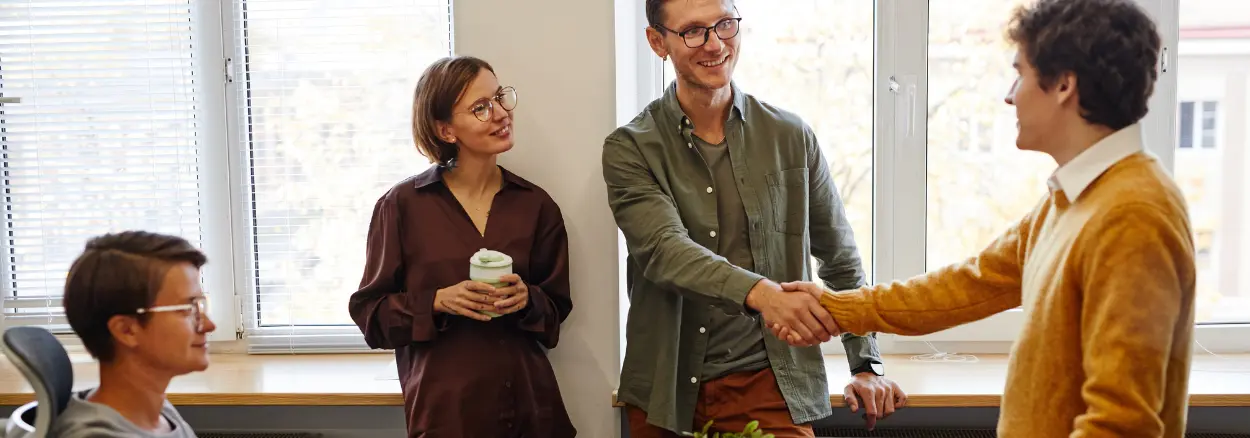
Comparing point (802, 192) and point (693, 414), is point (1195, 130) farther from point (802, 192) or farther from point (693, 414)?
point (693, 414)

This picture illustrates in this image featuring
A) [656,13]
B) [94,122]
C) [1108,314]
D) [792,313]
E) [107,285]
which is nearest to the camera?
[1108,314]

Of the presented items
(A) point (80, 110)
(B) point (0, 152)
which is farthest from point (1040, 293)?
(B) point (0, 152)

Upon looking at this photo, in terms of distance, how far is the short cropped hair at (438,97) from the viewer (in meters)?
2.47

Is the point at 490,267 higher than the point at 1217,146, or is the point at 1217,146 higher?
the point at 1217,146

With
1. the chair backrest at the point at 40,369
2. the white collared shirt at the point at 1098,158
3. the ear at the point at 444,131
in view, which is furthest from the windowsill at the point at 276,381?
the white collared shirt at the point at 1098,158

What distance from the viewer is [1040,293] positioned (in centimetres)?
158

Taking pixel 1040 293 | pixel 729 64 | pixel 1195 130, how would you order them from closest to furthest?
pixel 1040 293 → pixel 729 64 → pixel 1195 130

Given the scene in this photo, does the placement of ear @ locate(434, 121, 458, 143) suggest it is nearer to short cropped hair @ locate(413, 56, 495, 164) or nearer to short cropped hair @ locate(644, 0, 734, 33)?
short cropped hair @ locate(413, 56, 495, 164)

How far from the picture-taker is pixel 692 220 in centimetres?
236

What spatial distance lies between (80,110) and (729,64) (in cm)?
215

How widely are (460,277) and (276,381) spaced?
81 cm

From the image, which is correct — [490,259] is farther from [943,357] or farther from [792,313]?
[943,357]

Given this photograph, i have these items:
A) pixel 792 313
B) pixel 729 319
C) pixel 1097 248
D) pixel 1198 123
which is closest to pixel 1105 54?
pixel 1097 248

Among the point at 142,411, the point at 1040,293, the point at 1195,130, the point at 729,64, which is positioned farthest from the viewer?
the point at 1195,130
